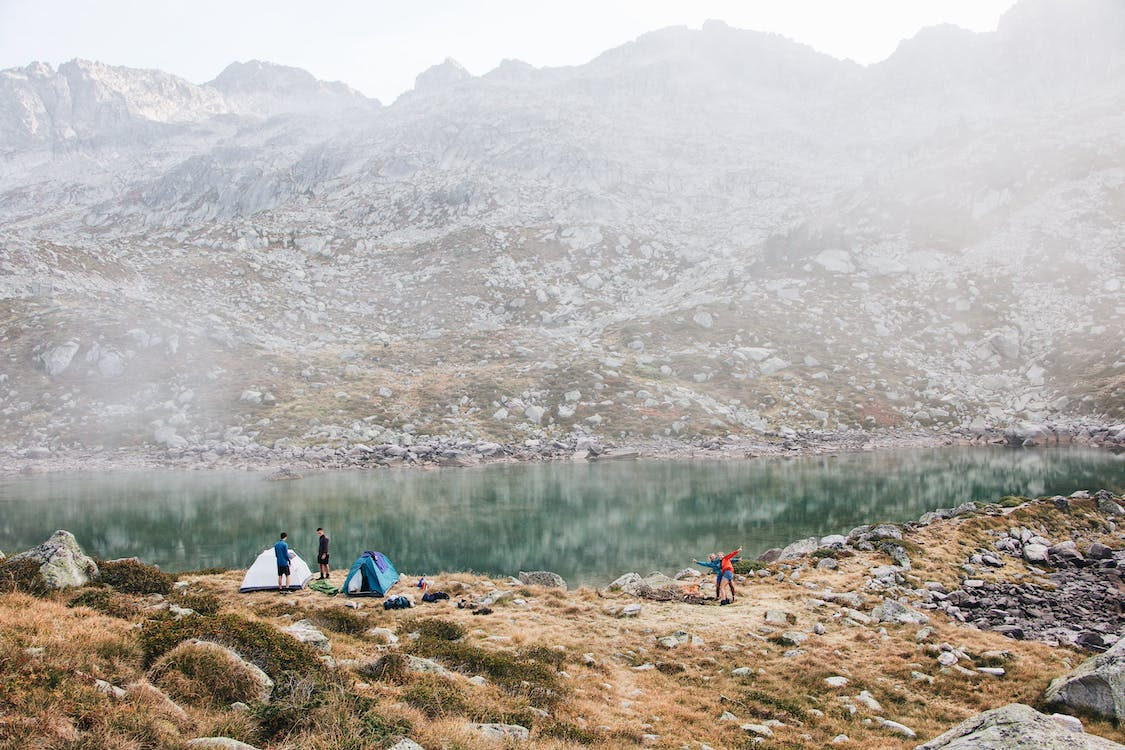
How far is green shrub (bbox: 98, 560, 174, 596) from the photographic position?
18609mm

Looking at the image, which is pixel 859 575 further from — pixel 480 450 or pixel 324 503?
pixel 480 450

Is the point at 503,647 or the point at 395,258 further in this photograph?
the point at 395,258

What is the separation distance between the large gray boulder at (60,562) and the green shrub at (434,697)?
38.6ft

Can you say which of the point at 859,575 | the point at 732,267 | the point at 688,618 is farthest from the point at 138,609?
the point at 732,267

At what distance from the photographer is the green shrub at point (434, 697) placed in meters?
10.5

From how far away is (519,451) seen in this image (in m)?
69.0

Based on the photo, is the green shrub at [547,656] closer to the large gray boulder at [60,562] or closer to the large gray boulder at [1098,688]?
the large gray boulder at [1098,688]

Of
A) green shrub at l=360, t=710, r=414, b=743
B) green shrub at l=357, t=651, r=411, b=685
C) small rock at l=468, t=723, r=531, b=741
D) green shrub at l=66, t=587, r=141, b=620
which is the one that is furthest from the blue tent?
green shrub at l=360, t=710, r=414, b=743

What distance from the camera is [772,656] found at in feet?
56.8

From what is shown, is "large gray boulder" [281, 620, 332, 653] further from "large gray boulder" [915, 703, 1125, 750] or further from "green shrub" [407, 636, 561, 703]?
"large gray boulder" [915, 703, 1125, 750]

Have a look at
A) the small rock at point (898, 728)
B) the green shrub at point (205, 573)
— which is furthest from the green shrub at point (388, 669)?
the green shrub at point (205, 573)

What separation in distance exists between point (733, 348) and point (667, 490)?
44589 mm

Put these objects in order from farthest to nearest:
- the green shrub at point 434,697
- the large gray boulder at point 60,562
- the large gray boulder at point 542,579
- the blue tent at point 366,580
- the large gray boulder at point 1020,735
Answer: the large gray boulder at point 542,579
the blue tent at point 366,580
the large gray boulder at point 60,562
the green shrub at point 434,697
the large gray boulder at point 1020,735

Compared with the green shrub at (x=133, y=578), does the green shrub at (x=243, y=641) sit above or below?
above
